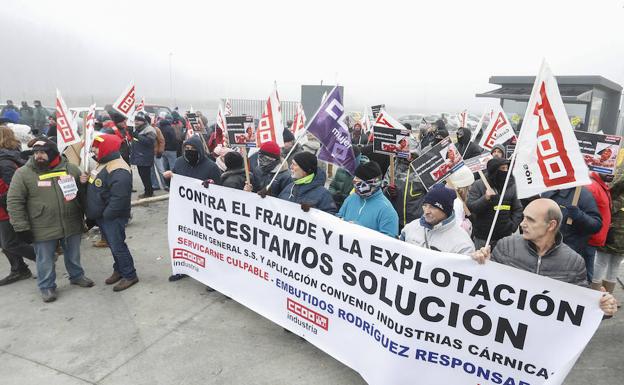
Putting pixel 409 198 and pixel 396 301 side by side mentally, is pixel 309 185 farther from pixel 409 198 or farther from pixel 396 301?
pixel 396 301

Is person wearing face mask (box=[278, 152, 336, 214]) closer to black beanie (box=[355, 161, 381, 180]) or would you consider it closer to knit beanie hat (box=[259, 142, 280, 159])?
black beanie (box=[355, 161, 381, 180])

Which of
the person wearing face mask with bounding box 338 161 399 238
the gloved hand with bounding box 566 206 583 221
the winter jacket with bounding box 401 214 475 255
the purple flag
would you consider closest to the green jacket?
the purple flag

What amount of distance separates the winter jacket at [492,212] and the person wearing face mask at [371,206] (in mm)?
1495

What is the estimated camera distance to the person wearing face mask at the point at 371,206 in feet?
12.0

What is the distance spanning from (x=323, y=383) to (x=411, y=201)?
2357mm

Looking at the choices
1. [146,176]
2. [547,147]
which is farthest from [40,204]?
[547,147]

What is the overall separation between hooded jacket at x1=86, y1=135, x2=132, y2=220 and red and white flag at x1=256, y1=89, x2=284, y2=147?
1.82 m

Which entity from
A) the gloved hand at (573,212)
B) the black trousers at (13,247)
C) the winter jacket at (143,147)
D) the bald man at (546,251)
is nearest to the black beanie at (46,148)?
the black trousers at (13,247)

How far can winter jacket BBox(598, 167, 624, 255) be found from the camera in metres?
4.41

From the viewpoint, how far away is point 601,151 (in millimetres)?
4504

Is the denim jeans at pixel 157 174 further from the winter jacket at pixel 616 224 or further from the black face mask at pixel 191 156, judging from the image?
the winter jacket at pixel 616 224

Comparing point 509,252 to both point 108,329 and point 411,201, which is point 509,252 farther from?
point 108,329

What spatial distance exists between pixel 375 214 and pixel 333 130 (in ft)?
3.87

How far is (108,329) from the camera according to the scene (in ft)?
14.1
